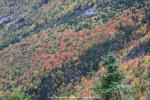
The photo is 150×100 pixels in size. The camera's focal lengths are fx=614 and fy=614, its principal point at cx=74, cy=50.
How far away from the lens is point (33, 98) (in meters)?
195

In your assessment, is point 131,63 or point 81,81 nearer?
point 131,63

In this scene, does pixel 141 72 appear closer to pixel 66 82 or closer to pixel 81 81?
pixel 81 81

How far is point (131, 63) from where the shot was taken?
153000mm

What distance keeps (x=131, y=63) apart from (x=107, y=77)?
117675mm

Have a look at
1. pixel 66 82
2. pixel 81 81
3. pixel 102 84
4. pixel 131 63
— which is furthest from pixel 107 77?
pixel 66 82

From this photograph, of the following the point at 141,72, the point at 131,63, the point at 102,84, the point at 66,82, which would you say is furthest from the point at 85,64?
the point at 102,84

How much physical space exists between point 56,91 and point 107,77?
16027 centimetres

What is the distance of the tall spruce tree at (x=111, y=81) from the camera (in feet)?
116

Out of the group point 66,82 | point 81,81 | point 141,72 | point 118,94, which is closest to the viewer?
point 118,94

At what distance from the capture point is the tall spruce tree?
35.4 metres

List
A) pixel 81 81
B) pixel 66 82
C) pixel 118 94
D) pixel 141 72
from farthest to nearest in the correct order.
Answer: pixel 66 82 < pixel 81 81 < pixel 141 72 < pixel 118 94

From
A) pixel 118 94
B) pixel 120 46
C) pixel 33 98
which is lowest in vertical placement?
pixel 33 98

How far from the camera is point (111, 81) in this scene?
117ft

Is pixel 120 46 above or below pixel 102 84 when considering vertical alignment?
below
